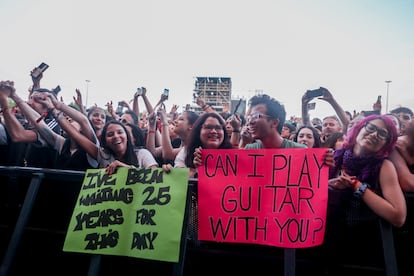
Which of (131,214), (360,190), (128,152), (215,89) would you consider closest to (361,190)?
(360,190)

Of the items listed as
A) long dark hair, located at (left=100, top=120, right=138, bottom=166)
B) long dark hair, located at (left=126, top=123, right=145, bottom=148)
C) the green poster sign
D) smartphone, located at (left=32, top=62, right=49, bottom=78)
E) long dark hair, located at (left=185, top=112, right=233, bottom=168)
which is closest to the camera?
the green poster sign

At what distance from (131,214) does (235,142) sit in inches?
85.1

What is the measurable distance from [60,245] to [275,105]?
97.7 inches

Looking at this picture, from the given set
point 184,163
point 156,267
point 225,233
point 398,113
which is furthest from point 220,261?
point 398,113

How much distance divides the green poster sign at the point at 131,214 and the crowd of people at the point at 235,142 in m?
0.14

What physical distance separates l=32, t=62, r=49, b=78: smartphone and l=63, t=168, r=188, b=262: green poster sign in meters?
2.49

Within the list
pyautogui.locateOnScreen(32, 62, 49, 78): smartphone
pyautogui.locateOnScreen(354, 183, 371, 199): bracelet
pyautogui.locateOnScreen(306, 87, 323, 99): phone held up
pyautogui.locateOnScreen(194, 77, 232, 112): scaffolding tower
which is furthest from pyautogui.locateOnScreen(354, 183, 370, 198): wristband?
pyautogui.locateOnScreen(194, 77, 232, 112): scaffolding tower

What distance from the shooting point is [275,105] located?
10.5ft

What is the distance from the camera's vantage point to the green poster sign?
6.73ft

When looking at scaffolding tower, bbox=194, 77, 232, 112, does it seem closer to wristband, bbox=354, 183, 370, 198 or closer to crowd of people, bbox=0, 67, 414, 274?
crowd of people, bbox=0, 67, 414, 274

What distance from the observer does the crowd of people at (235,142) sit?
6.44ft

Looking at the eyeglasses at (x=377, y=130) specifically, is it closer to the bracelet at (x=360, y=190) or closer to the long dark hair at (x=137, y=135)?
the bracelet at (x=360, y=190)

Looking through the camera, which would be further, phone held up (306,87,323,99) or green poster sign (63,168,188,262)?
phone held up (306,87,323,99)

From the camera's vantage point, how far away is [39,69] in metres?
4.08
